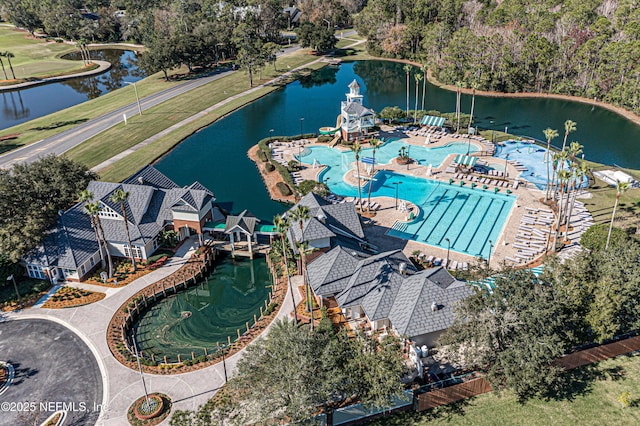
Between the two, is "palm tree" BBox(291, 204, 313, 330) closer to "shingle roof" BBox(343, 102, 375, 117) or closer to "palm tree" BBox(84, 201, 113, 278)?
"palm tree" BBox(84, 201, 113, 278)

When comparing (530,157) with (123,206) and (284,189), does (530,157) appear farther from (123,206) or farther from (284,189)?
(123,206)

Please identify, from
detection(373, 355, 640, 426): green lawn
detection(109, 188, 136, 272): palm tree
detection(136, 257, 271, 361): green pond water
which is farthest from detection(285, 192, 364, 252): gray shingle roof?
detection(373, 355, 640, 426): green lawn

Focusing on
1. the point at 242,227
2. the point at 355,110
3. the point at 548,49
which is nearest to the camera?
the point at 242,227

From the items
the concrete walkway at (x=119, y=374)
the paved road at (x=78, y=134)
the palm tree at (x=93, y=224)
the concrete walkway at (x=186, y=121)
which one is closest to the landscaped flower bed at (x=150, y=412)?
the concrete walkway at (x=119, y=374)

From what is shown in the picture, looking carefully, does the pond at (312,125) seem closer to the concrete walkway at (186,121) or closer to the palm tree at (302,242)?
the concrete walkway at (186,121)

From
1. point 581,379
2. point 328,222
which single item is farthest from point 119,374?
point 581,379

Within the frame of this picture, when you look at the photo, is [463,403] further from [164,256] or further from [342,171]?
[342,171]
